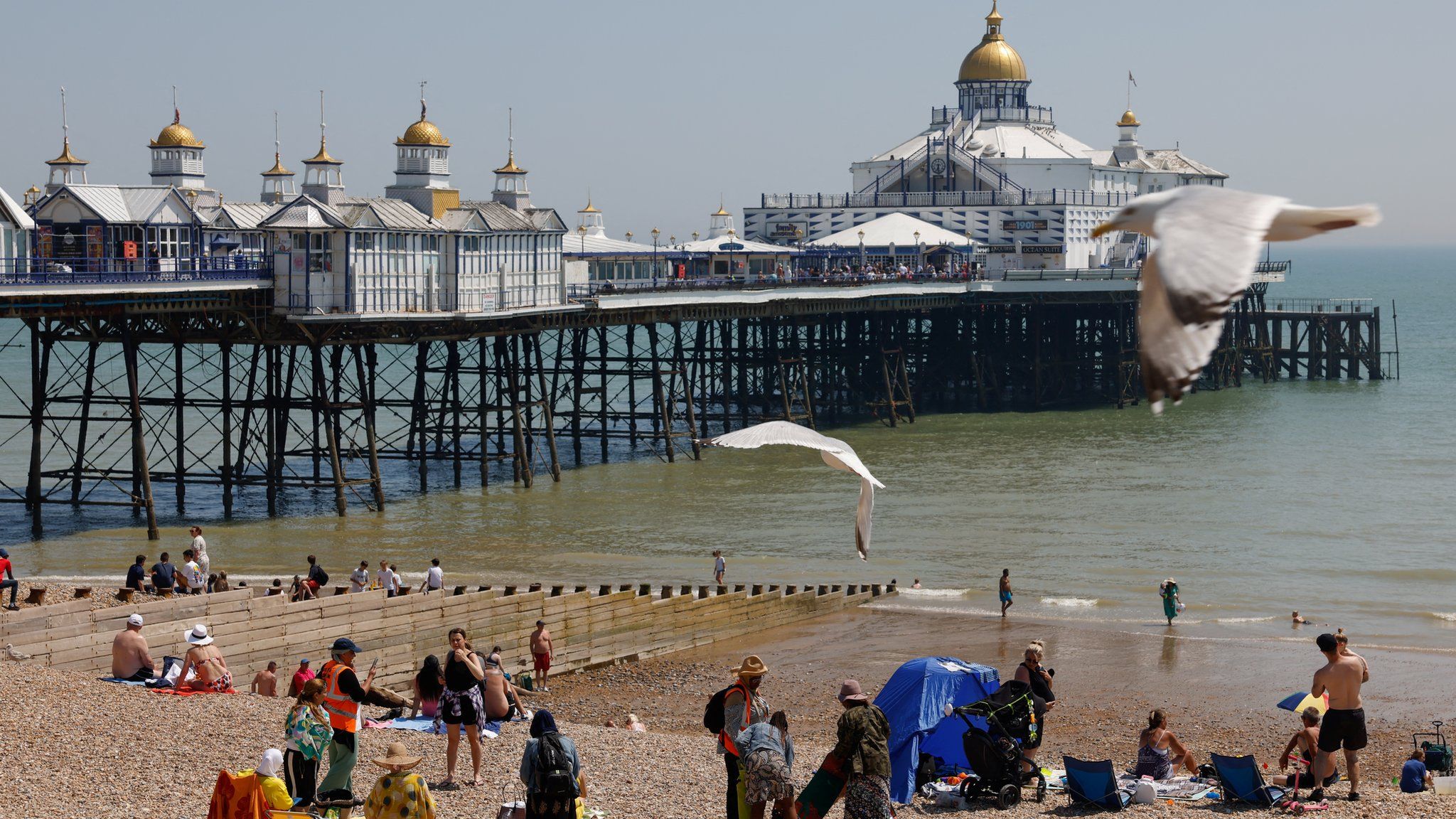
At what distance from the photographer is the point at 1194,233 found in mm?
6641

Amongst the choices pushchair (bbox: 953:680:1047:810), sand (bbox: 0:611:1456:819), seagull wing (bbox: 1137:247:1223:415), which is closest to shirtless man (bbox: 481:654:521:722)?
sand (bbox: 0:611:1456:819)

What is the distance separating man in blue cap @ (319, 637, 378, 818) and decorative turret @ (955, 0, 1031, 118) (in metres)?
77.4

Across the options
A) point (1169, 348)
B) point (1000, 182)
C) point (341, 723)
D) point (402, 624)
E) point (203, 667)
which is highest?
point (1000, 182)

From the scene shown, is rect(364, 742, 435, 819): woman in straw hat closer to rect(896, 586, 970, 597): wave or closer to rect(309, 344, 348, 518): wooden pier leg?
rect(896, 586, 970, 597): wave

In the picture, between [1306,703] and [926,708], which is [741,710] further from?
[1306,703]

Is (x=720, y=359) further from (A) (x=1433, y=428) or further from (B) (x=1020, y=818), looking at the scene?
(B) (x=1020, y=818)

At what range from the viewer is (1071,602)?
28.7 metres

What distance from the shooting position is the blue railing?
100.0 feet

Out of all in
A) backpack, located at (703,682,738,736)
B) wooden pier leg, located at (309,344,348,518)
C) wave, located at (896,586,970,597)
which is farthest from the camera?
wooden pier leg, located at (309,344,348,518)

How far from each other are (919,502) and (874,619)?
46.2 ft

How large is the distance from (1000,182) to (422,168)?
38.1 metres

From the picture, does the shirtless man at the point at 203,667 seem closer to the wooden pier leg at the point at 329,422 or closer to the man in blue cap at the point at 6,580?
the man in blue cap at the point at 6,580

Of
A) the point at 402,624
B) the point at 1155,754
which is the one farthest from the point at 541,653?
the point at 1155,754

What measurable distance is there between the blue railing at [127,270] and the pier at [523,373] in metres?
0.11
